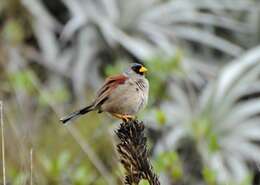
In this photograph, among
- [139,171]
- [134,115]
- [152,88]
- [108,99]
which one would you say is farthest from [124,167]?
[152,88]

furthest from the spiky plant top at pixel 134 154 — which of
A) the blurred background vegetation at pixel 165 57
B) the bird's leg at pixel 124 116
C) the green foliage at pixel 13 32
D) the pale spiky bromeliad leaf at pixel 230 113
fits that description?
the green foliage at pixel 13 32

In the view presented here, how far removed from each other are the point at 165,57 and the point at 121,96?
463 centimetres

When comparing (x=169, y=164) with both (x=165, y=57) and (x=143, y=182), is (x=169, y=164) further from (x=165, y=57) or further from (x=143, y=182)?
(x=165, y=57)

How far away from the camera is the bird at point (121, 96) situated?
4762 millimetres

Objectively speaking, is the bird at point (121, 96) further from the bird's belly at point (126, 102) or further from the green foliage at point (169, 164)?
the green foliage at point (169, 164)

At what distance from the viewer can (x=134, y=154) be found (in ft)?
12.5

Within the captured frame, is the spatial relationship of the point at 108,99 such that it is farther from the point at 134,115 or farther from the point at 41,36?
the point at 41,36

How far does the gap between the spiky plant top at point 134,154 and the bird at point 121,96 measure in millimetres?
823

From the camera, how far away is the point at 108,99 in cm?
494

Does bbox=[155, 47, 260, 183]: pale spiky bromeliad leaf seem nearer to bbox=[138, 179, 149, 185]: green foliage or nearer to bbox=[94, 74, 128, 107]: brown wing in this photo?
bbox=[94, 74, 128, 107]: brown wing

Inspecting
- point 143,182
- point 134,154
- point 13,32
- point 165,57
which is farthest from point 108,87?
point 13,32

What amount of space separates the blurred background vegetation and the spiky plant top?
5.10 m

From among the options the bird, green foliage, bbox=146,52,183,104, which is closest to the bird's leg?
the bird

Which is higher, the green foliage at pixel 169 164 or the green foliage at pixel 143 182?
the green foliage at pixel 169 164
